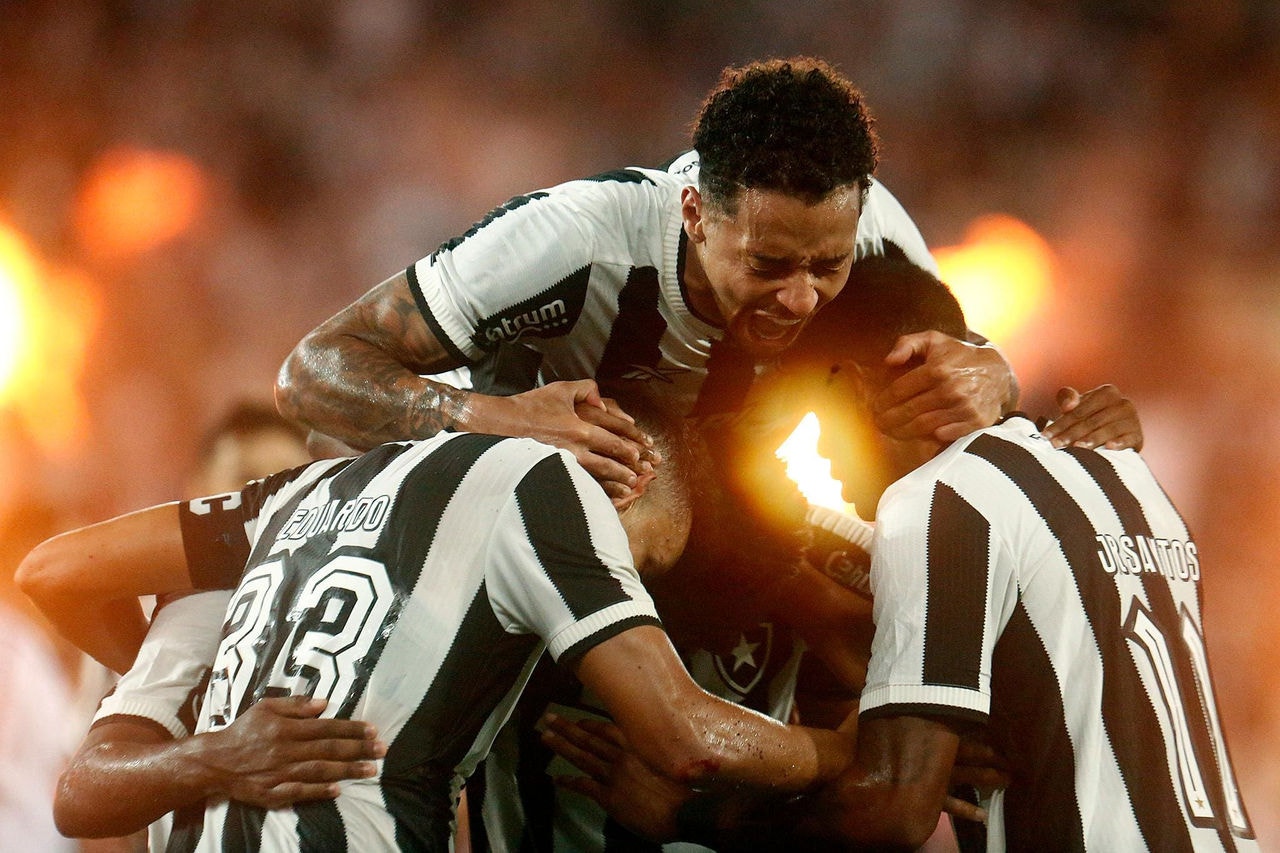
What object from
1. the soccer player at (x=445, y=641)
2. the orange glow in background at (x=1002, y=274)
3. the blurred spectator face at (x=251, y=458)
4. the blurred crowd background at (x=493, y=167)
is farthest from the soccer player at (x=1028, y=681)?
the orange glow in background at (x=1002, y=274)

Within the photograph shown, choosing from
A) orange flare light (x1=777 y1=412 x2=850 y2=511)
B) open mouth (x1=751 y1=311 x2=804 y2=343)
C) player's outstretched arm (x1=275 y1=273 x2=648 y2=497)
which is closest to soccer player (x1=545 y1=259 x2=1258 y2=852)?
open mouth (x1=751 y1=311 x2=804 y2=343)

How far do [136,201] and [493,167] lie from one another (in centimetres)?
195

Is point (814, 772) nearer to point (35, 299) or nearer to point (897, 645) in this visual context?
point (897, 645)

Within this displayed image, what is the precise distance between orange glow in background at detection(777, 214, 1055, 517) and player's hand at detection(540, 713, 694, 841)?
4638 millimetres

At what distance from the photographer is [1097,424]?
2355 millimetres

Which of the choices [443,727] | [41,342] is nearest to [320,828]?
[443,727]

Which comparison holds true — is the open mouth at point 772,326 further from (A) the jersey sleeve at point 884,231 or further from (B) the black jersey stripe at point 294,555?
(B) the black jersey stripe at point 294,555

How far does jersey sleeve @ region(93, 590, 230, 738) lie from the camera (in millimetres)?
2047

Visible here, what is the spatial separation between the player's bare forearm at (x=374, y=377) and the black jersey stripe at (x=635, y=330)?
359 millimetres

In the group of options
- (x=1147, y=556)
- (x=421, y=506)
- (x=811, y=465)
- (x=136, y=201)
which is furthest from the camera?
(x=136, y=201)

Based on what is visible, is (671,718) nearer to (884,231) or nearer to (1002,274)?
(884,231)

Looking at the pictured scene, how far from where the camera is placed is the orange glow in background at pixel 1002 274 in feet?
20.3

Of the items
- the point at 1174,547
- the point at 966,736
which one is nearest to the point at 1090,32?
the point at 1174,547

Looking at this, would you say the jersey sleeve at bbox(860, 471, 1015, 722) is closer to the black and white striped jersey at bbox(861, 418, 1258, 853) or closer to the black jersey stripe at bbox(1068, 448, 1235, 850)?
the black and white striped jersey at bbox(861, 418, 1258, 853)
